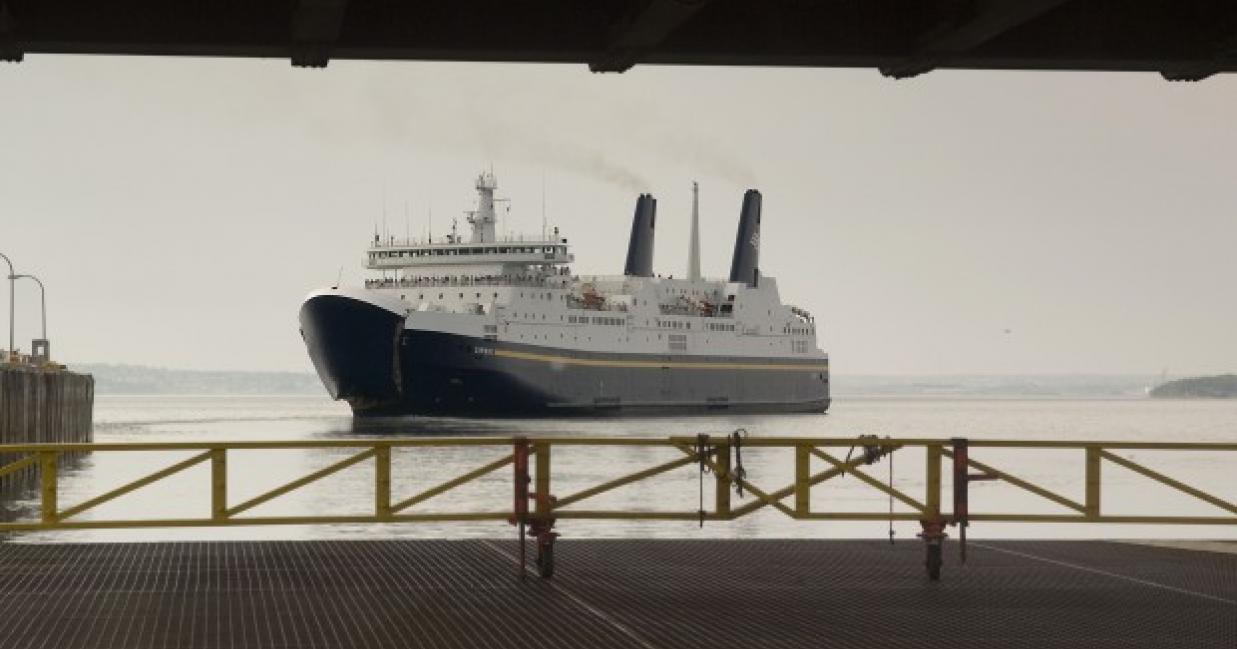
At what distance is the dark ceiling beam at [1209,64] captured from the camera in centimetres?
1207

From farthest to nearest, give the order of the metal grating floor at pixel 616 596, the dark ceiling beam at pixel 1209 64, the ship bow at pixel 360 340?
the ship bow at pixel 360 340 < the dark ceiling beam at pixel 1209 64 < the metal grating floor at pixel 616 596

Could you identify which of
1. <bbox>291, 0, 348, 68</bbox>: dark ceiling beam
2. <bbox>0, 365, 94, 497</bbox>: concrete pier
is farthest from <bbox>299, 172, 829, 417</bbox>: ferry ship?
<bbox>291, 0, 348, 68</bbox>: dark ceiling beam

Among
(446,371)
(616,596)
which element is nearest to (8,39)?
(616,596)

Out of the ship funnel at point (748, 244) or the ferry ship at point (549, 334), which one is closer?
the ferry ship at point (549, 334)

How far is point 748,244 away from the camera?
130 m

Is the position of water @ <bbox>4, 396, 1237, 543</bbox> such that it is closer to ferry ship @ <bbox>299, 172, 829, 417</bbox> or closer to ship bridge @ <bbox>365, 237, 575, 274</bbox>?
ferry ship @ <bbox>299, 172, 829, 417</bbox>

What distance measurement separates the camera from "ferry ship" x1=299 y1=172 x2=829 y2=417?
294ft

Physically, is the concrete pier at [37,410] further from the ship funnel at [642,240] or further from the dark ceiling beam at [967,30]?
the ship funnel at [642,240]

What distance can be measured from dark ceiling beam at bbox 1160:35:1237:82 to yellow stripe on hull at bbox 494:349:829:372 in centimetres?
8051

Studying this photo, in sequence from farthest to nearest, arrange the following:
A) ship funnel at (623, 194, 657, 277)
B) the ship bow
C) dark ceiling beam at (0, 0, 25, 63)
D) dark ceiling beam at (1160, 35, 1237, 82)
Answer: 1. ship funnel at (623, 194, 657, 277)
2. the ship bow
3. dark ceiling beam at (1160, 35, 1237, 82)
4. dark ceiling beam at (0, 0, 25, 63)

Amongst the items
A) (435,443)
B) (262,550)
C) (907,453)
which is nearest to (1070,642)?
(435,443)

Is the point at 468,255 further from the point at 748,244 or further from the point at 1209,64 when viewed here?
the point at 1209,64

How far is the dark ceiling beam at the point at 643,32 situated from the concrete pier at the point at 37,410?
95.8ft

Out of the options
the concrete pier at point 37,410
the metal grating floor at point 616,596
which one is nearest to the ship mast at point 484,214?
the concrete pier at point 37,410
